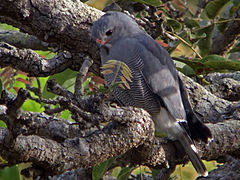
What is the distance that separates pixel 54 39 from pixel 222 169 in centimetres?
140

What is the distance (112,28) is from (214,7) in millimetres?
779

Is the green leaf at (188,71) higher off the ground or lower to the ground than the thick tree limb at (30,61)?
higher

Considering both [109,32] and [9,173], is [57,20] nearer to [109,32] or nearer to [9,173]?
[109,32]

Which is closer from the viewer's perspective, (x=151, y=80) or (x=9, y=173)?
(x=9, y=173)

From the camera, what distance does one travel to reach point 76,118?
189cm

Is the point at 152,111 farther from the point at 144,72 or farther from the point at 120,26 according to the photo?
the point at 120,26

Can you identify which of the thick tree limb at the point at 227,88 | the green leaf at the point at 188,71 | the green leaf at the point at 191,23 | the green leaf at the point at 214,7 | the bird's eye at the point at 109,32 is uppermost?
the green leaf at the point at 214,7

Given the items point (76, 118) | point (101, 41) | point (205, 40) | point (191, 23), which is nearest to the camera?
point (76, 118)

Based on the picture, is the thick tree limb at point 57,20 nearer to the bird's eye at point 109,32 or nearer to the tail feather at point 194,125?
the bird's eye at point 109,32

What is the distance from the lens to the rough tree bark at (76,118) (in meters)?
1.76

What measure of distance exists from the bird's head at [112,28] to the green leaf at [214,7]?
0.56 m

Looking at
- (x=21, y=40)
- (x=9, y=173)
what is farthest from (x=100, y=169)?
(x=21, y=40)

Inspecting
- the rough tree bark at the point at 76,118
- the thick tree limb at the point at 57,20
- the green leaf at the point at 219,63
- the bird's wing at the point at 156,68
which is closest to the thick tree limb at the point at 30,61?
the rough tree bark at the point at 76,118

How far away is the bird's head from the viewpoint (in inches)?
118
